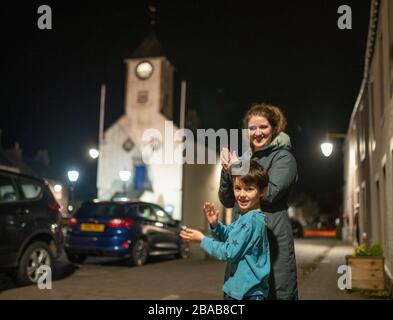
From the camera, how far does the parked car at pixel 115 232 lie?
1205cm

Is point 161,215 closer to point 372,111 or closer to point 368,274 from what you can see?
point 372,111

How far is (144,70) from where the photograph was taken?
134 ft

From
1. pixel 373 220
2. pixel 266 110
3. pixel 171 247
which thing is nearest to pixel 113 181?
pixel 171 247

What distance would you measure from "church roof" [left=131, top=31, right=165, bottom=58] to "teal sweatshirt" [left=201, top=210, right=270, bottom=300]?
3873 centimetres

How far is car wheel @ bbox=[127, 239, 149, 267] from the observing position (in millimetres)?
12372

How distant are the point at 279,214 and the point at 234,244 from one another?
0.43 m

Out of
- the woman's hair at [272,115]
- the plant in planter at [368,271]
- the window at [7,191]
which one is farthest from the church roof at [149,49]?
the woman's hair at [272,115]

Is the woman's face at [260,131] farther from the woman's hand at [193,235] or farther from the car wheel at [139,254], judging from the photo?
the car wheel at [139,254]

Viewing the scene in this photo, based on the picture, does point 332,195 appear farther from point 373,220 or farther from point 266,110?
point 266,110

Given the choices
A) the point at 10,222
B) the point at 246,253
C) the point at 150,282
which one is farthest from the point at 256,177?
the point at 150,282

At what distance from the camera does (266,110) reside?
3.54 metres

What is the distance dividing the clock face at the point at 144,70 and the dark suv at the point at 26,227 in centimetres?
3203

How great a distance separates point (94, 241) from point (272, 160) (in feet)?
31.0
